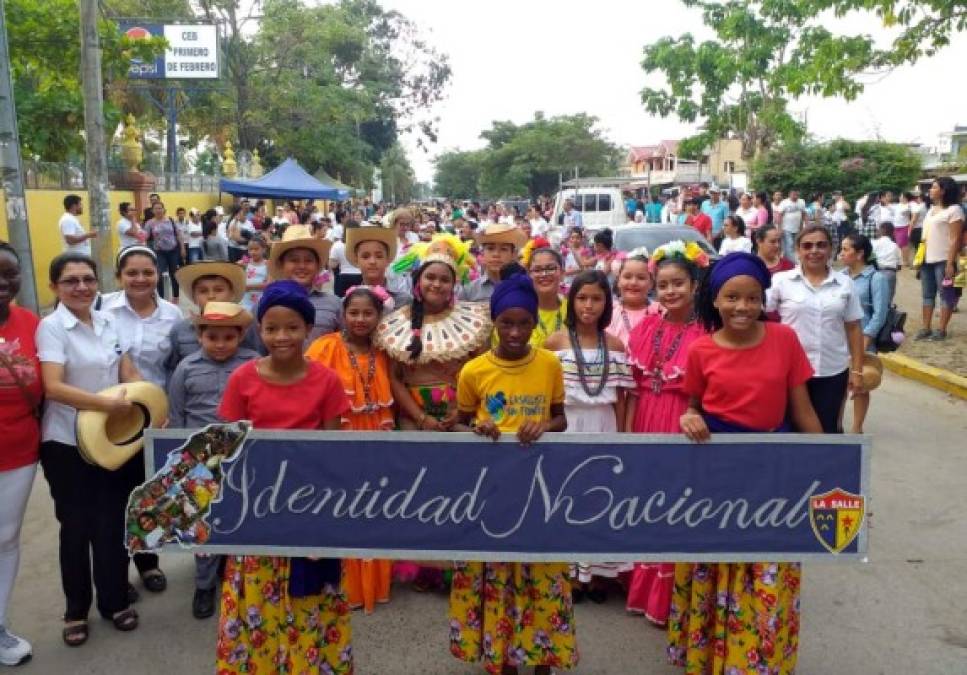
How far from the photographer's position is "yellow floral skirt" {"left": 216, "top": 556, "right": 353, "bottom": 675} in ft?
10.0

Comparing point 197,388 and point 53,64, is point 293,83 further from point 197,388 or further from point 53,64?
point 197,388

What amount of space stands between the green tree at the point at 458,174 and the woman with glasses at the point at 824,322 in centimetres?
8459

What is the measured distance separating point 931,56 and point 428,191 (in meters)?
171

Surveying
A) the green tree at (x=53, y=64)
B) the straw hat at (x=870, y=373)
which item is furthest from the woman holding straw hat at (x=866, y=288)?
the green tree at (x=53, y=64)

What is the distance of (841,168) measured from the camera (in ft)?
90.1

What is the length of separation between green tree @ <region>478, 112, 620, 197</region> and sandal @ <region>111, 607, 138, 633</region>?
6224 cm

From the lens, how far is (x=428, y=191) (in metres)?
177

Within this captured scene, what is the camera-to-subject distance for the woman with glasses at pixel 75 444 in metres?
3.49

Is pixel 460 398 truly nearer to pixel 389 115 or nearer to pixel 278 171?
pixel 278 171

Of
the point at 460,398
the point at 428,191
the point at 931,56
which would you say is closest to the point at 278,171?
the point at 931,56

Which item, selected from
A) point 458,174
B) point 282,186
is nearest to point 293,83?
point 282,186

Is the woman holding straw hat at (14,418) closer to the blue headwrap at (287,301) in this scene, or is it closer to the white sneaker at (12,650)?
the white sneaker at (12,650)

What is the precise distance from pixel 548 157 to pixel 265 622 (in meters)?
64.4

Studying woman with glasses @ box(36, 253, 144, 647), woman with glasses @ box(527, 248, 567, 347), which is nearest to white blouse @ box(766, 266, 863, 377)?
woman with glasses @ box(527, 248, 567, 347)
